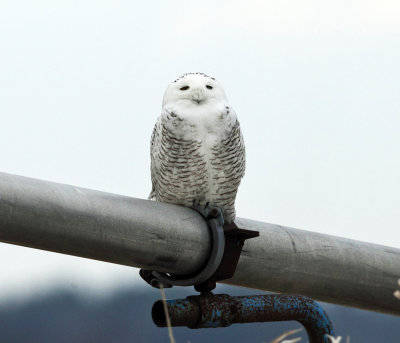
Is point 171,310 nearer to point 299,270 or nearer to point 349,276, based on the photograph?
point 299,270

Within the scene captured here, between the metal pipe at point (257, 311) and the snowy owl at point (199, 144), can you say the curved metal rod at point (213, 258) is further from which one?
the snowy owl at point (199, 144)

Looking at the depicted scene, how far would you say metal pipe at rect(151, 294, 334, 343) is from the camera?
1.40 m

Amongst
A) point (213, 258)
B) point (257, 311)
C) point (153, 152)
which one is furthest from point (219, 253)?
point (153, 152)

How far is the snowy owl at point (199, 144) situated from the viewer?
6.94 feet

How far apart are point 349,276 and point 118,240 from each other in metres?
0.52

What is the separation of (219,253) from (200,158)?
0.78 meters

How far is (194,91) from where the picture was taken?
2139 millimetres

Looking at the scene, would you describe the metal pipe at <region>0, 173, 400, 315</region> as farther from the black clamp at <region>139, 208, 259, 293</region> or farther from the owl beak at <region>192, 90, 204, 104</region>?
the owl beak at <region>192, 90, 204, 104</region>

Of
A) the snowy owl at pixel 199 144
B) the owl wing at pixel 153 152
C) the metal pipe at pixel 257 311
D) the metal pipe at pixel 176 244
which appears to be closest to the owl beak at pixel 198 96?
the snowy owl at pixel 199 144

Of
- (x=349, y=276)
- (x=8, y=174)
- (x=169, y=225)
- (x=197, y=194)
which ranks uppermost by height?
(x=8, y=174)

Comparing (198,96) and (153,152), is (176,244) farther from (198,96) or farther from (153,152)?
(153,152)

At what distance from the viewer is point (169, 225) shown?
1.32m

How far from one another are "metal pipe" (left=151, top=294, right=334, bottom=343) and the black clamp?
3 cm

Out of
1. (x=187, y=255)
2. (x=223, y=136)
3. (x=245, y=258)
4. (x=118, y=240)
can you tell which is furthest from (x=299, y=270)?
(x=223, y=136)
